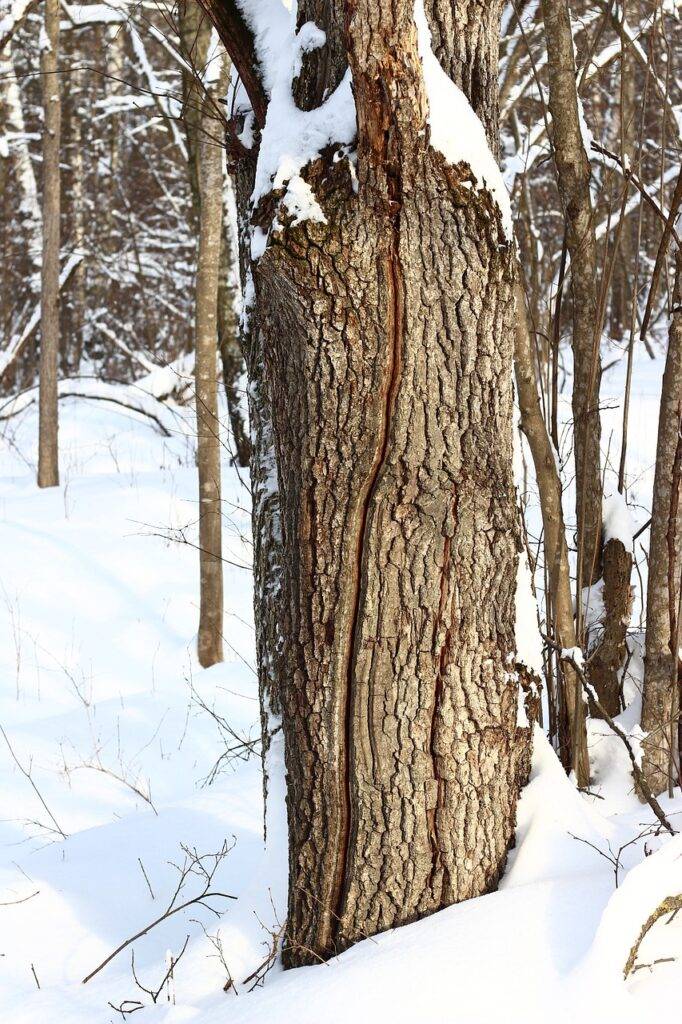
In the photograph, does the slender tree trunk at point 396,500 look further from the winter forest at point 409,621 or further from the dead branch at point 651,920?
the dead branch at point 651,920

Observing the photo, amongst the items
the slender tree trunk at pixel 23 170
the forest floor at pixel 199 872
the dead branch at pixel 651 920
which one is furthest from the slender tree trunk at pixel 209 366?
the slender tree trunk at pixel 23 170

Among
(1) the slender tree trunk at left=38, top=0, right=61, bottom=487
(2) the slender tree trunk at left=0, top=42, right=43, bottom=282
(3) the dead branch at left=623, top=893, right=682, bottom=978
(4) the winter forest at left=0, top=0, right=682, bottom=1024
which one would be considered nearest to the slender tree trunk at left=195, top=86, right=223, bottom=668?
(4) the winter forest at left=0, top=0, right=682, bottom=1024

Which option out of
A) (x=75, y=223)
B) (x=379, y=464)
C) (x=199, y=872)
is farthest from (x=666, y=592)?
(x=75, y=223)

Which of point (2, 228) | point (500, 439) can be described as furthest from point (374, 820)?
point (2, 228)

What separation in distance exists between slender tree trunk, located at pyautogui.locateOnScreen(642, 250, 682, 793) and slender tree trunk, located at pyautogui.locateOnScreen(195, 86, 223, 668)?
293 centimetres

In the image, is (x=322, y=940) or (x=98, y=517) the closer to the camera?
(x=322, y=940)

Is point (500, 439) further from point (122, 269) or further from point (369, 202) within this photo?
point (122, 269)

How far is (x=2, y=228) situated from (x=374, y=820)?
42.9 ft

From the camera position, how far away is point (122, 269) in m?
13.8

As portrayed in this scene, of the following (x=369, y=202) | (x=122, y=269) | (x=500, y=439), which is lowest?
(x=500, y=439)

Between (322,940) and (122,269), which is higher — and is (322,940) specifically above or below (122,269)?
below

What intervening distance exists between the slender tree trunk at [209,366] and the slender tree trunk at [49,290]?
3.04m

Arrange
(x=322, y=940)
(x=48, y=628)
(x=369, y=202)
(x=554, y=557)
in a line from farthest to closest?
(x=48, y=628) < (x=554, y=557) < (x=322, y=940) < (x=369, y=202)

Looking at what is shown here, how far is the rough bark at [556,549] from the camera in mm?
2502
